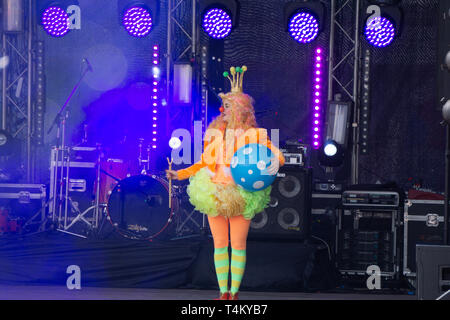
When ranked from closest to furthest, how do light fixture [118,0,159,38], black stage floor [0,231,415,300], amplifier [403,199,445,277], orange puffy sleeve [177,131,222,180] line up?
orange puffy sleeve [177,131,222,180], black stage floor [0,231,415,300], amplifier [403,199,445,277], light fixture [118,0,159,38]

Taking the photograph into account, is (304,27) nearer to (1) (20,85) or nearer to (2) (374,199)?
(2) (374,199)

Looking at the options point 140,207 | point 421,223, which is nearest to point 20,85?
point 140,207

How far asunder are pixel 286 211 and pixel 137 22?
9.13 feet

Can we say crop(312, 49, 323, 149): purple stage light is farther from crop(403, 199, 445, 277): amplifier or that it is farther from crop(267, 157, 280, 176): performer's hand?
crop(267, 157, 280, 176): performer's hand

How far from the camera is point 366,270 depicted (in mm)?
6082

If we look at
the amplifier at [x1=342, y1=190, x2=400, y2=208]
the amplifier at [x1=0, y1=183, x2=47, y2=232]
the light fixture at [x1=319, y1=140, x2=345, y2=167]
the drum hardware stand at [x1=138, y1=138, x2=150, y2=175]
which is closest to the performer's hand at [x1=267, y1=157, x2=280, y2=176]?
the amplifier at [x1=342, y1=190, x2=400, y2=208]

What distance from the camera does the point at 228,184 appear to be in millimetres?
4367

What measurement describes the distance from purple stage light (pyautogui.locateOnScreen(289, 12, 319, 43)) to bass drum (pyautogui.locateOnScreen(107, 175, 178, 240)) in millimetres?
2157

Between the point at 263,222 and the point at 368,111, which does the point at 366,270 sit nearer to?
the point at 263,222

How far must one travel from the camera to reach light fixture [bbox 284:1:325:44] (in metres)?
6.75

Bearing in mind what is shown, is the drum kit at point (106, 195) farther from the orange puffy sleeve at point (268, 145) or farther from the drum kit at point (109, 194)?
the orange puffy sleeve at point (268, 145)

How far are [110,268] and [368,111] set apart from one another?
3356 mm
